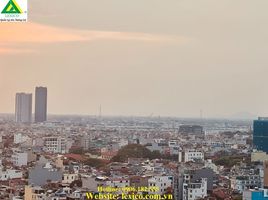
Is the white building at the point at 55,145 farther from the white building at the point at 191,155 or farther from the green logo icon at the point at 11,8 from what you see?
the green logo icon at the point at 11,8

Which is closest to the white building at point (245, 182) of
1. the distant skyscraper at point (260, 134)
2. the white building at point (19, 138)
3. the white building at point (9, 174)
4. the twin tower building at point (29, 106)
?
the distant skyscraper at point (260, 134)

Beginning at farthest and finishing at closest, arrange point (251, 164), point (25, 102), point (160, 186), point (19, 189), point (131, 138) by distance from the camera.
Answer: point (131, 138)
point (251, 164)
point (25, 102)
point (19, 189)
point (160, 186)

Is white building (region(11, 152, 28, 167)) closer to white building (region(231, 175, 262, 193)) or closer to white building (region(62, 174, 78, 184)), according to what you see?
white building (region(62, 174, 78, 184))

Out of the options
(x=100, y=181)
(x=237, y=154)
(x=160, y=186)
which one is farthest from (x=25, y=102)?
(x=237, y=154)

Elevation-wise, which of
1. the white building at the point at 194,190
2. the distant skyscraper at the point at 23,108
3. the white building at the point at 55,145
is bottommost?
the white building at the point at 194,190

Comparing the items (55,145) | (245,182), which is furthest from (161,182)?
(55,145)

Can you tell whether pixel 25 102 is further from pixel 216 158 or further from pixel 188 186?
pixel 216 158
